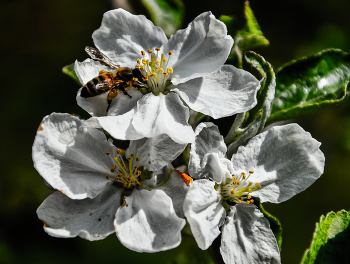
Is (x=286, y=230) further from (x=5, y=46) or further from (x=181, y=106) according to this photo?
(x=5, y=46)

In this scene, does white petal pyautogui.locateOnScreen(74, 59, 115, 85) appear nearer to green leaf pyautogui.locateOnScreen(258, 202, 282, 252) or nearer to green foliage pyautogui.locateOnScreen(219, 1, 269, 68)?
green foliage pyautogui.locateOnScreen(219, 1, 269, 68)

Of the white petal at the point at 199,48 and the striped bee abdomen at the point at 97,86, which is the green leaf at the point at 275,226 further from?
the striped bee abdomen at the point at 97,86

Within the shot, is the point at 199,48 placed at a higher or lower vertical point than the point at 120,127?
higher

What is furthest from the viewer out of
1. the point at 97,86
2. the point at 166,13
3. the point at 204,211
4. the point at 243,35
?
the point at 166,13

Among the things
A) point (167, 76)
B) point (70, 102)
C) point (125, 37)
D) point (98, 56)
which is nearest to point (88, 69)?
point (98, 56)

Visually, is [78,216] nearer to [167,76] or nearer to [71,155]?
[71,155]

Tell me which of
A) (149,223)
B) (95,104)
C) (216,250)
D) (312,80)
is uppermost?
(95,104)
